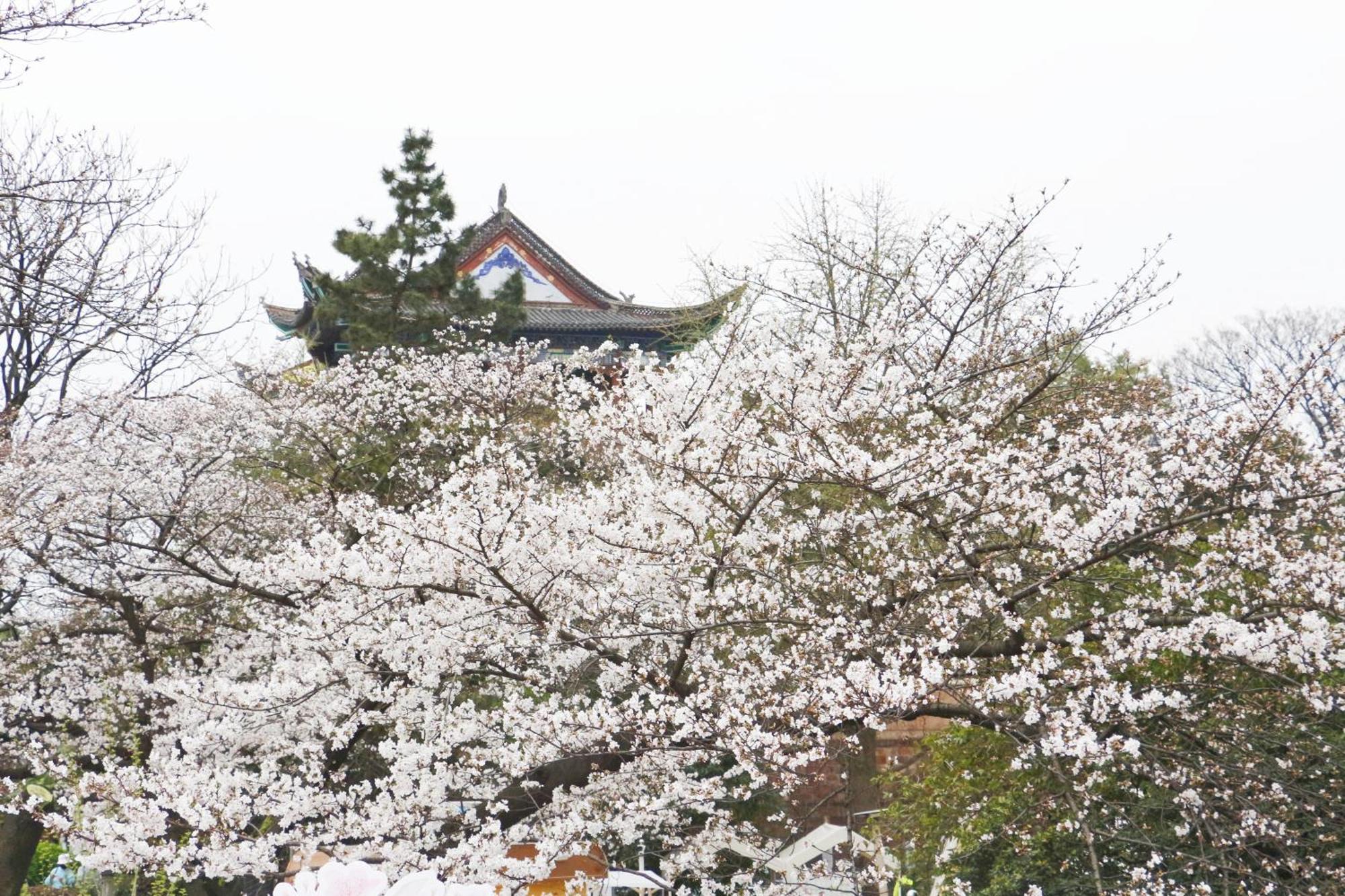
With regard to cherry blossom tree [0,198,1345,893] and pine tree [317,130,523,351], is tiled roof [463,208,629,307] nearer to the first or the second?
pine tree [317,130,523,351]

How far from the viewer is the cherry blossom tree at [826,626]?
5105mm

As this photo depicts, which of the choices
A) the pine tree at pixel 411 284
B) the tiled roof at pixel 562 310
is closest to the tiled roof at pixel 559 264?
the tiled roof at pixel 562 310

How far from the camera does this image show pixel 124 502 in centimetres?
970

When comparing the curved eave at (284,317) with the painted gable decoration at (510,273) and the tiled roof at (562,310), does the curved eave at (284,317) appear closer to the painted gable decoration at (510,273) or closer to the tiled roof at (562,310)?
the tiled roof at (562,310)

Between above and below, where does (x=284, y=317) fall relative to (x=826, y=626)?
above

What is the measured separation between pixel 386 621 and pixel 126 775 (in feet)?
5.55

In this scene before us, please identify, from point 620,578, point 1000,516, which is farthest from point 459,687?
point 1000,516

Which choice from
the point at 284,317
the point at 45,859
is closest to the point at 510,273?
the point at 284,317

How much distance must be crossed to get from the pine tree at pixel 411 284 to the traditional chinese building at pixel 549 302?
189 inches

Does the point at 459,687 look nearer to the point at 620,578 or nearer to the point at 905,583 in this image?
the point at 620,578

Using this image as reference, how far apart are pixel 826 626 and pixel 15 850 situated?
392 inches

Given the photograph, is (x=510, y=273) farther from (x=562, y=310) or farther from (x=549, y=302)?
(x=562, y=310)

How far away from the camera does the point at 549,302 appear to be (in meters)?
22.0

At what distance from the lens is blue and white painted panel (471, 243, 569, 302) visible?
21750 millimetres
